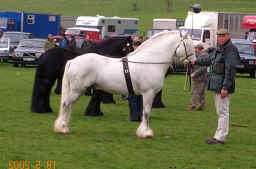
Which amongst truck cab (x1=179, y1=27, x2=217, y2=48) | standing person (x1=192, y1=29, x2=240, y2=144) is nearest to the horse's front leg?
standing person (x1=192, y1=29, x2=240, y2=144)

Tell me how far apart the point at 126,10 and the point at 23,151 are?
106990 mm

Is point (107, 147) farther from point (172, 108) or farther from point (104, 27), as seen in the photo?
point (104, 27)

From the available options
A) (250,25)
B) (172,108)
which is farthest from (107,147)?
(250,25)

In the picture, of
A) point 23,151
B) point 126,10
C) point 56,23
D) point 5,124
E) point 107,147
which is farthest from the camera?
point 126,10

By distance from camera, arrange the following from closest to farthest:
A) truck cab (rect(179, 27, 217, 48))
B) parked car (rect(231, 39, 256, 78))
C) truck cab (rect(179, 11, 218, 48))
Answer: parked car (rect(231, 39, 256, 78))
truck cab (rect(179, 11, 218, 48))
truck cab (rect(179, 27, 217, 48))

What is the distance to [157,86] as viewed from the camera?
11.4 m

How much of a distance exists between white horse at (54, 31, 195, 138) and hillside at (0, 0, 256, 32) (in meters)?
94.2

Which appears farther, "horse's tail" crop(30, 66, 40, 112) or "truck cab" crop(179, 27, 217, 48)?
"truck cab" crop(179, 27, 217, 48)

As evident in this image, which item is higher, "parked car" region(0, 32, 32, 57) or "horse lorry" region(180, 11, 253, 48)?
"horse lorry" region(180, 11, 253, 48)

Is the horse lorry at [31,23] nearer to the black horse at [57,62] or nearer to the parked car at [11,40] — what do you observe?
the parked car at [11,40]

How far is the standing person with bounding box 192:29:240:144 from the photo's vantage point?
10656 mm
